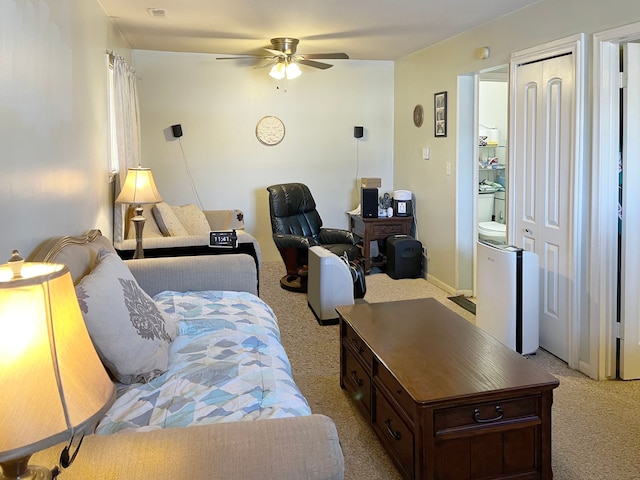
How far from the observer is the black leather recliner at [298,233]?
5133mm

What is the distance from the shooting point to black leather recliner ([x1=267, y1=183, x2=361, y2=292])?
5133 mm

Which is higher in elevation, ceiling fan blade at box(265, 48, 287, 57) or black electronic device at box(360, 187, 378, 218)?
ceiling fan blade at box(265, 48, 287, 57)

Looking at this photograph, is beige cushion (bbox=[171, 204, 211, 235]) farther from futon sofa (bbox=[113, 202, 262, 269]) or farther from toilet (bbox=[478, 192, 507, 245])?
toilet (bbox=[478, 192, 507, 245])

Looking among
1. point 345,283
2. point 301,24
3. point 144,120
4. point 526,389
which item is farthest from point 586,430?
point 144,120

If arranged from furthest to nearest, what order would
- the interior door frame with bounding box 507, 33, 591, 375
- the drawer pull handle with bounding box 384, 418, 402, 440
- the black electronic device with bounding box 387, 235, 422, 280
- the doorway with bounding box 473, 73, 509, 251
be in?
the doorway with bounding box 473, 73, 509, 251
the black electronic device with bounding box 387, 235, 422, 280
the interior door frame with bounding box 507, 33, 591, 375
the drawer pull handle with bounding box 384, 418, 402, 440

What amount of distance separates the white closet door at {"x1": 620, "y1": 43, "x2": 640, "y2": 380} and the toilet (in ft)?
8.76

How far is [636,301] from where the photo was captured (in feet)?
10.5

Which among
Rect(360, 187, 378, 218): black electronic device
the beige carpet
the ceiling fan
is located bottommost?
the beige carpet

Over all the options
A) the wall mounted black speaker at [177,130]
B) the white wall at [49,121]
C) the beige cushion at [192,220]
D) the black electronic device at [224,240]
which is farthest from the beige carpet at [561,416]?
the wall mounted black speaker at [177,130]

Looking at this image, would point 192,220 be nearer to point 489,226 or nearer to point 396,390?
point 396,390

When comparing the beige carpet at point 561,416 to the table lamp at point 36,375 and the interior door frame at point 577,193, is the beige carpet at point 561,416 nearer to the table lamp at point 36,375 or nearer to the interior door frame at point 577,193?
the interior door frame at point 577,193

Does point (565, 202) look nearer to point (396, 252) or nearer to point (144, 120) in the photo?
point (396, 252)

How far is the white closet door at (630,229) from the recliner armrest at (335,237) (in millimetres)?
2645

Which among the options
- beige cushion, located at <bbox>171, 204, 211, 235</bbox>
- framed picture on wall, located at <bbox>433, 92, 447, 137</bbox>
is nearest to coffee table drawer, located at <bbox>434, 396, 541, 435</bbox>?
beige cushion, located at <bbox>171, 204, 211, 235</bbox>
